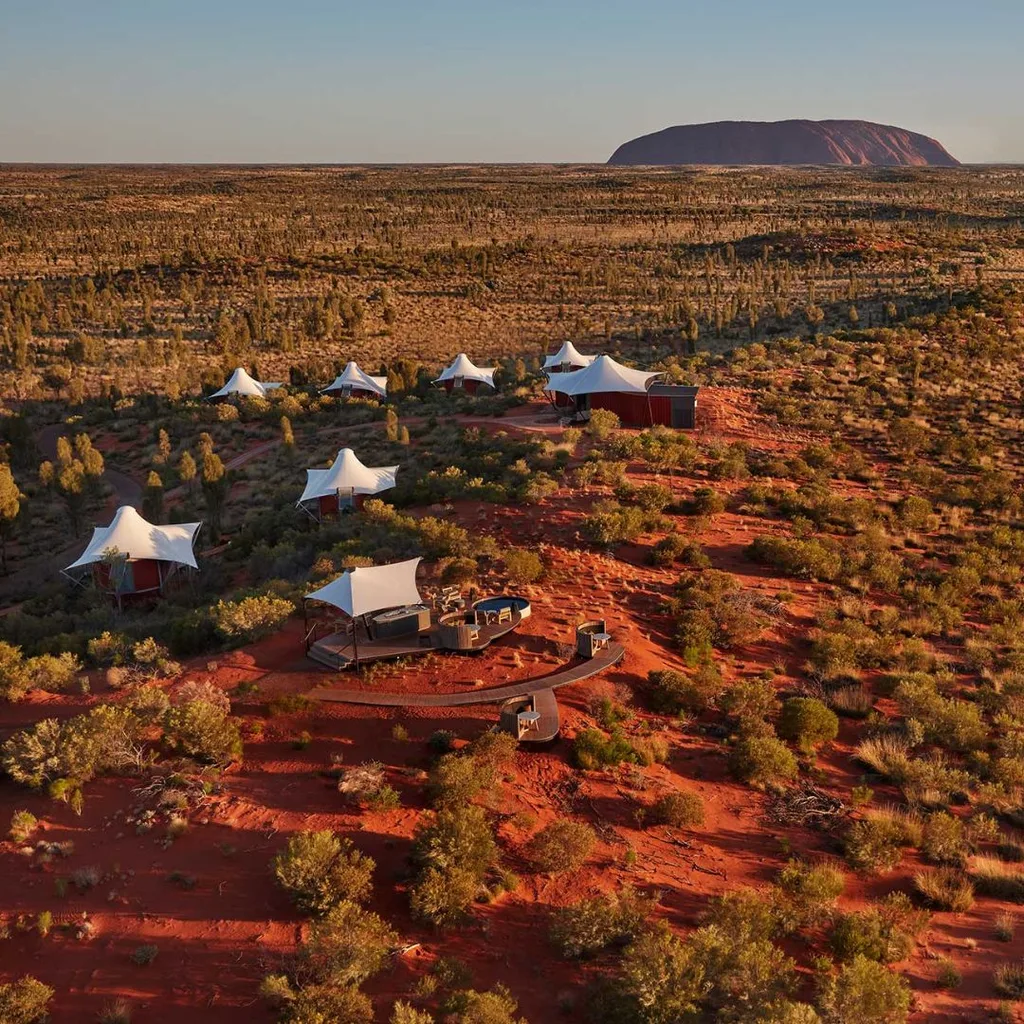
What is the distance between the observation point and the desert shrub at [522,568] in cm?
1650

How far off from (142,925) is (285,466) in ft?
76.1

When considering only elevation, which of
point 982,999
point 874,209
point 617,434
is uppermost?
point 874,209

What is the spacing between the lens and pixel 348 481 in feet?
78.8

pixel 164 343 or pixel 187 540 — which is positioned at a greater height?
pixel 164 343

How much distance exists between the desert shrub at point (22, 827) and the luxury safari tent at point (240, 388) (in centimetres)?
2946

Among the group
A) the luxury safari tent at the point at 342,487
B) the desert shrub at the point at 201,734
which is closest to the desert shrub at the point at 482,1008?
the desert shrub at the point at 201,734

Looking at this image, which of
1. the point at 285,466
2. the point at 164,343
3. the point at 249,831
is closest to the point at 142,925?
the point at 249,831

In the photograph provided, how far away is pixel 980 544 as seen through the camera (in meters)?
20.7

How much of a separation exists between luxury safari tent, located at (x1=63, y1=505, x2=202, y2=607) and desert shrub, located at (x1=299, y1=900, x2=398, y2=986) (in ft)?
47.6

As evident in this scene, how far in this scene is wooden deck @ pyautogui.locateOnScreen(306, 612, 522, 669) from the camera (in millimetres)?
13695

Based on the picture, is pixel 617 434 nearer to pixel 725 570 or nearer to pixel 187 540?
pixel 725 570

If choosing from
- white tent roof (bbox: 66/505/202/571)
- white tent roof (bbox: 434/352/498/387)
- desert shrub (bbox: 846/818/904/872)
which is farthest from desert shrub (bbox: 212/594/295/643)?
white tent roof (bbox: 434/352/498/387)

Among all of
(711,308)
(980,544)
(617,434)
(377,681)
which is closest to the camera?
(377,681)

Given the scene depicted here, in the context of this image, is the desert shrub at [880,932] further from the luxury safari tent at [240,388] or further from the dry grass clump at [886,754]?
the luxury safari tent at [240,388]
